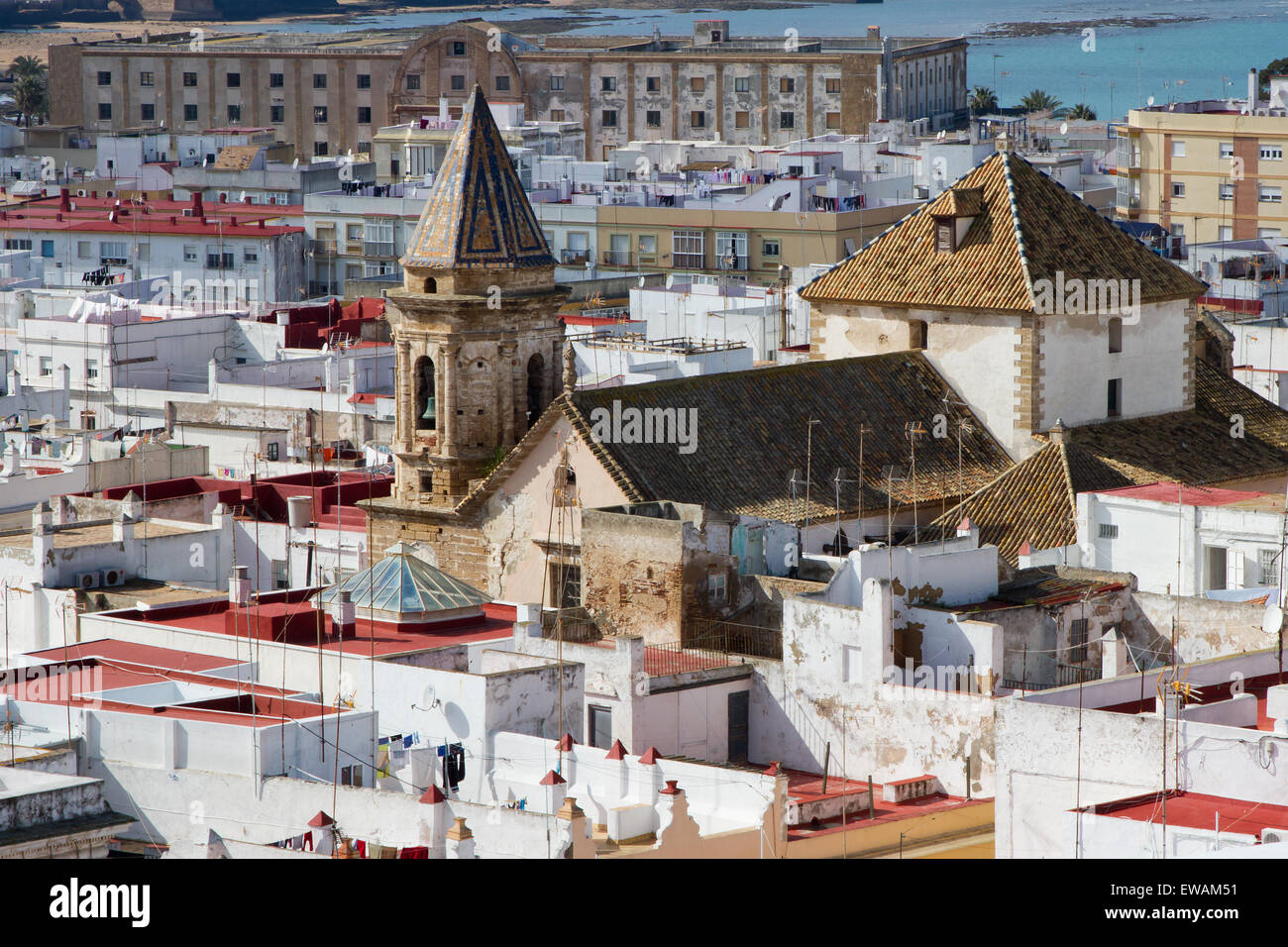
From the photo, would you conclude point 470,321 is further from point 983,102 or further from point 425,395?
point 983,102

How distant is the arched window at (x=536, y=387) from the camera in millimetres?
45344

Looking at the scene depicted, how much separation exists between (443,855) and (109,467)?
27821 mm

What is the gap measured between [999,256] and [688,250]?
43056mm

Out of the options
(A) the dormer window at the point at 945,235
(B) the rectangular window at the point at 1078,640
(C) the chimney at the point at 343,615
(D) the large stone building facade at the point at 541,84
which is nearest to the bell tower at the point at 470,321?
(C) the chimney at the point at 343,615

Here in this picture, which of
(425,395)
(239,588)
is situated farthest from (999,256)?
(239,588)

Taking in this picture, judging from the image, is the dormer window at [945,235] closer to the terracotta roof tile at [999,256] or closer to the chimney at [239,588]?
the terracotta roof tile at [999,256]

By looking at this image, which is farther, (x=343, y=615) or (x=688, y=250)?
(x=688, y=250)

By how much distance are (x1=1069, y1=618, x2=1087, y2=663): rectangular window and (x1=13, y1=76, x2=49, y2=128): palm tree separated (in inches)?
4916

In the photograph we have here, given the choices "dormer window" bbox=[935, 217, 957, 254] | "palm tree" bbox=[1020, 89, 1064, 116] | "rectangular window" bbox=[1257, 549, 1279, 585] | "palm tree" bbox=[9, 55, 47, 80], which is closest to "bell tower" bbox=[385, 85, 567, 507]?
"dormer window" bbox=[935, 217, 957, 254]

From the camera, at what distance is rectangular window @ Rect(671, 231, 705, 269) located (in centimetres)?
8944

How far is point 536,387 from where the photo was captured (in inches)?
1793

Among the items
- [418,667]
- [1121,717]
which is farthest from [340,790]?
[1121,717]

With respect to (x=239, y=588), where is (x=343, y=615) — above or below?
below
